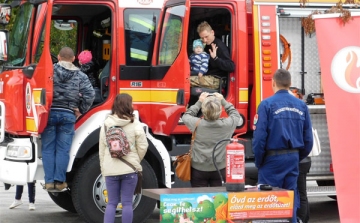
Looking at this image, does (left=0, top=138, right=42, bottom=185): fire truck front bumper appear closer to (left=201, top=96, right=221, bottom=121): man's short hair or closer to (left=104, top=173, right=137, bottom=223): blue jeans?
(left=104, top=173, right=137, bottom=223): blue jeans

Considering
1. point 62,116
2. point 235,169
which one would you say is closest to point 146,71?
point 62,116

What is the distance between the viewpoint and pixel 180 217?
639 centimetres

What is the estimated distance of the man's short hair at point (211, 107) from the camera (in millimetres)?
8430

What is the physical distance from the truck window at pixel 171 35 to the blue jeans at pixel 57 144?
4.21 feet

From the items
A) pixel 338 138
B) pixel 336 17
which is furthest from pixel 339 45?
pixel 338 138

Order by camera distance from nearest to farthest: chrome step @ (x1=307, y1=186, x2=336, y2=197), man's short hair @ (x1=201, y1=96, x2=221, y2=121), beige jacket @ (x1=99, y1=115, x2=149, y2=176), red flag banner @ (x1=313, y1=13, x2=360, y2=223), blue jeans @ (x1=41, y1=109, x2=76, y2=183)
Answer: red flag banner @ (x1=313, y1=13, x2=360, y2=223) → beige jacket @ (x1=99, y1=115, x2=149, y2=176) → man's short hair @ (x1=201, y1=96, x2=221, y2=121) → blue jeans @ (x1=41, y1=109, x2=76, y2=183) → chrome step @ (x1=307, y1=186, x2=336, y2=197)

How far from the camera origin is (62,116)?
938cm

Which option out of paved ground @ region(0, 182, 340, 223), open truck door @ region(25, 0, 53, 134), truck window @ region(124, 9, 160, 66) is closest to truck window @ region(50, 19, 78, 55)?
open truck door @ region(25, 0, 53, 134)

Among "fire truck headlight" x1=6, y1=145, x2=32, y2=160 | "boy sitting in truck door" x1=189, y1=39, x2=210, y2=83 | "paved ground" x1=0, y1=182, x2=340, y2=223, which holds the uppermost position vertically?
"boy sitting in truck door" x1=189, y1=39, x2=210, y2=83

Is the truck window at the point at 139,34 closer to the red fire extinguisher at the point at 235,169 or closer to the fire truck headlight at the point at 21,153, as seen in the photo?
the fire truck headlight at the point at 21,153

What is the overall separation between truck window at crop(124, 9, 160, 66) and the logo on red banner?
327 cm

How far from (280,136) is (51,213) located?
4572 mm

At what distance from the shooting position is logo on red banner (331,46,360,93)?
23.6ft

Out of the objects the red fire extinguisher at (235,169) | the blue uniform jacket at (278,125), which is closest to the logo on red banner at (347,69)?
the blue uniform jacket at (278,125)
